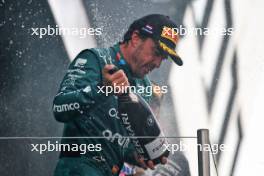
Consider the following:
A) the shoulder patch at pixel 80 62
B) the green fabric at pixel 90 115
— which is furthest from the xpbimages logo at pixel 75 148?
the shoulder patch at pixel 80 62

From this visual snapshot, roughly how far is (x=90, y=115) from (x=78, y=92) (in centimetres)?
12

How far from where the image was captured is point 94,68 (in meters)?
2.41

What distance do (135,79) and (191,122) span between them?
34 cm

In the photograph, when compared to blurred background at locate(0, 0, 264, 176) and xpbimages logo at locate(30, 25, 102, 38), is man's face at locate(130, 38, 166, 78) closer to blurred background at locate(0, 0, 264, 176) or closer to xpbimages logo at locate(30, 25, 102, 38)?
blurred background at locate(0, 0, 264, 176)

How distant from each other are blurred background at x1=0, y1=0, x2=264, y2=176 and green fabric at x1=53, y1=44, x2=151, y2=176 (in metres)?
0.06

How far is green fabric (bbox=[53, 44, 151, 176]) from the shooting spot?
2.38 metres

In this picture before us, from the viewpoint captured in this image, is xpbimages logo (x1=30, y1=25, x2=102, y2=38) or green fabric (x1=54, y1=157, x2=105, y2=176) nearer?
green fabric (x1=54, y1=157, x2=105, y2=176)

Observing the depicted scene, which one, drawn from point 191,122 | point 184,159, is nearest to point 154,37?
point 191,122

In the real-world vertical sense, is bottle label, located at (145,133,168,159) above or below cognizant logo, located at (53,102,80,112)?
below

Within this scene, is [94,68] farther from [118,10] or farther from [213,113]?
[213,113]

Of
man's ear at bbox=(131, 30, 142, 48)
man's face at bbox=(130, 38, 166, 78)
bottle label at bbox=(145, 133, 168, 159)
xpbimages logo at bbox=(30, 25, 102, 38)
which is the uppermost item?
xpbimages logo at bbox=(30, 25, 102, 38)

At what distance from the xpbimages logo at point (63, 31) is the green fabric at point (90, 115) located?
180 millimetres

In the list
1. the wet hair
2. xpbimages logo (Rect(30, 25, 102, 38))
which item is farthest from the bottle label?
xpbimages logo (Rect(30, 25, 102, 38))

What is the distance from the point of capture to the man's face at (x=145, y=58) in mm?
2447
